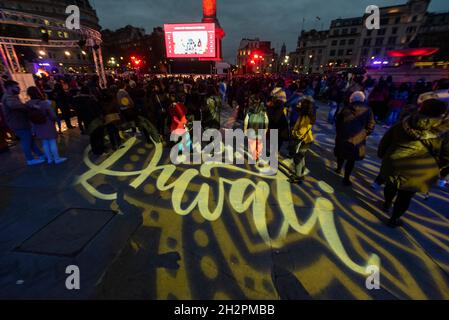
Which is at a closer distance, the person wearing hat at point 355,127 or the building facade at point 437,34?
the person wearing hat at point 355,127

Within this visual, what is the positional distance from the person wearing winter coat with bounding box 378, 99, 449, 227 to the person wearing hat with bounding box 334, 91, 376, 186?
2.48ft

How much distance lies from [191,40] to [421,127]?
2016 centimetres

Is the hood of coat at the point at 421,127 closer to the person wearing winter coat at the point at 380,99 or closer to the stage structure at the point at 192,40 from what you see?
the person wearing winter coat at the point at 380,99

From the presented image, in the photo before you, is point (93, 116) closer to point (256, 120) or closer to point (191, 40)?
point (256, 120)

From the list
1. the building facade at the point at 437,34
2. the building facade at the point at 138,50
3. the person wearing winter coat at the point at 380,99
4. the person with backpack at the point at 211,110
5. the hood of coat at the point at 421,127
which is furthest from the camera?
the building facade at the point at 138,50

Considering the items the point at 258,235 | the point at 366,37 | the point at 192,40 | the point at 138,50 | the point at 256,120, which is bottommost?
the point at 258,235

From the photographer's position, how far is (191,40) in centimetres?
1894

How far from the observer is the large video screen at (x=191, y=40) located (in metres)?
18.3

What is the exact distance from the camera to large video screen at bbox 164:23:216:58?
18308 millimetres

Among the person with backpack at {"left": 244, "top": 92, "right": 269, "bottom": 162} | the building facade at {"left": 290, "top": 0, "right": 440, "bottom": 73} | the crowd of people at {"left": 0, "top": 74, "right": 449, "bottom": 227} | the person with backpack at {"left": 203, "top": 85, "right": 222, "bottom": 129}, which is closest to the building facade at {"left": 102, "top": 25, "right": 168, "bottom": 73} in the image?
the building facade at {"left": 290, "top": 0, "right": 440, "bottom": 73}

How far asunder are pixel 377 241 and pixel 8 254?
535cm

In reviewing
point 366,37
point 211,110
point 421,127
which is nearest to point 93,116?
point 211,110

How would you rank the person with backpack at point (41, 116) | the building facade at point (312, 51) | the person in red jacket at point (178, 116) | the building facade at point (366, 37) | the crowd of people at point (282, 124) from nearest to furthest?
the crowd of people at point (282, 124) < the person with backpack at point (41, 116) < the person in red jacket at point (178, 116) < the building facade at point (366, 37) < the building facade at point (312, 51)

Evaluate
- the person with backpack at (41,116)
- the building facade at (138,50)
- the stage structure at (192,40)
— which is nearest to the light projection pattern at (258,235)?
the person with backpack at (41,116)
